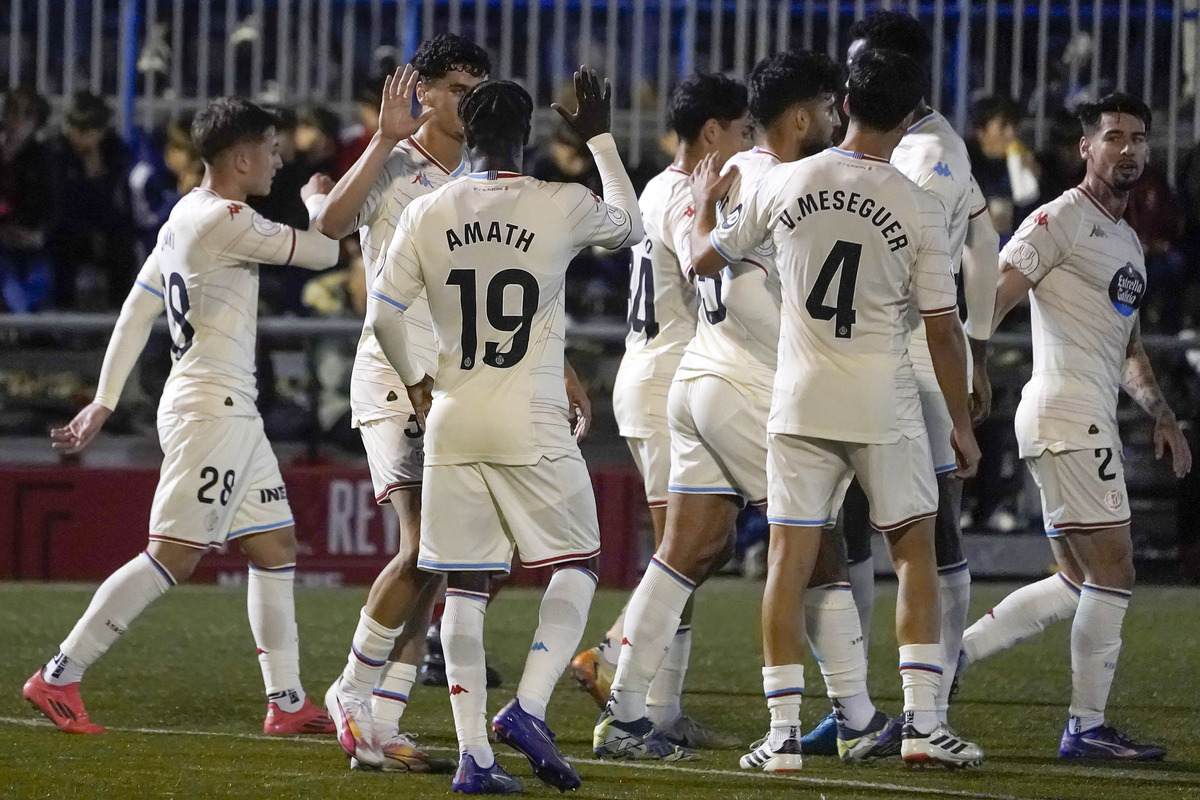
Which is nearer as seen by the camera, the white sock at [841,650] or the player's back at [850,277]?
the player's back at [850,277]

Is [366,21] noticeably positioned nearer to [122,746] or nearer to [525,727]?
[122,746]

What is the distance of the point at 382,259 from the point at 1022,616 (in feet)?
8.65

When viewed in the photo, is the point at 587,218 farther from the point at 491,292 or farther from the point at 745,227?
the point at 745,227

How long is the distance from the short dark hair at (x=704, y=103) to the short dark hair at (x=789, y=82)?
503 millimetres

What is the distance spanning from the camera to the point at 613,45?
1286 cm

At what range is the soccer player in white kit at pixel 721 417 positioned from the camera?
589cm

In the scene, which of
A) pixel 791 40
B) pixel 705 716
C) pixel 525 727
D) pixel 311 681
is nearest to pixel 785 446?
pixel 525 727

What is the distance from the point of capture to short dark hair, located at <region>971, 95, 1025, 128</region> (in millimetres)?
12367

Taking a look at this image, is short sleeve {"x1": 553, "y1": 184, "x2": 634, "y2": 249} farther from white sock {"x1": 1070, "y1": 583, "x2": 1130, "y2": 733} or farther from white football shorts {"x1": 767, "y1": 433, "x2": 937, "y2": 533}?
white sock {"x1": 1070, "y1": 583, "x2": 1130, "y2": 733}

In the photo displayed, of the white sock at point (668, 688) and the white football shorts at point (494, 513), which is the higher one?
the white football shorts at point (494, 513)

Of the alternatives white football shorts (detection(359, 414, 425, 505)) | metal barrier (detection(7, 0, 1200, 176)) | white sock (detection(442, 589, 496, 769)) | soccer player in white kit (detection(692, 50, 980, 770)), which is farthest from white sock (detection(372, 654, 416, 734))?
metal barrier (detection(7, 0, 1200, 176))

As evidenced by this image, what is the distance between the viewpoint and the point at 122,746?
600 cm

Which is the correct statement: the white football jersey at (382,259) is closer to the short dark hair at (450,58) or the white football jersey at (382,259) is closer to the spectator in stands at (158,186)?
the short dark hair at (450,58)

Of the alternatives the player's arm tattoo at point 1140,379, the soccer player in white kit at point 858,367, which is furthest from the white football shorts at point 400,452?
the player's arm tattoo at point 1140,379
